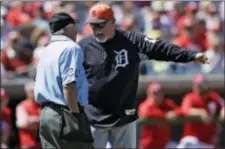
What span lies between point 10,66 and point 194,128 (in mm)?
3252

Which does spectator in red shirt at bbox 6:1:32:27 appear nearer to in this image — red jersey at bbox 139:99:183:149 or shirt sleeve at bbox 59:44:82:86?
red jersey at bbox 139:99:183:149

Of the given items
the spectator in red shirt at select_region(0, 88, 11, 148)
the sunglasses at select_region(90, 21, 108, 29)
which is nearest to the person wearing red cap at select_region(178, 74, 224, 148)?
Result: the spectator in red shirt at select_region(0, 88, 11, 148)

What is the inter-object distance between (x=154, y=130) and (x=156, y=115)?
0.25 metres

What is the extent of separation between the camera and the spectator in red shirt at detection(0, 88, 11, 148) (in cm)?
1159

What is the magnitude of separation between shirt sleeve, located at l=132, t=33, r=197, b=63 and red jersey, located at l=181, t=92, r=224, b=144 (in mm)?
3714

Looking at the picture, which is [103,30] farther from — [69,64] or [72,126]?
[72,126]

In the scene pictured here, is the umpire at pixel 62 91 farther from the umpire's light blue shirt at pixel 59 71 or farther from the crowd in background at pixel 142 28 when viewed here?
the crowd in background at pixel 142 28

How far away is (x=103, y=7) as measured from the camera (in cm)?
789

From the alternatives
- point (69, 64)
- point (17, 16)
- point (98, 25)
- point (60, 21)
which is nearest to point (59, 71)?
point (69, 64)

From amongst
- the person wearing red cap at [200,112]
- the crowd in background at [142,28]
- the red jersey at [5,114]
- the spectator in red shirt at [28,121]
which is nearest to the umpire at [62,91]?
the spectator in red shirt at [28,121]

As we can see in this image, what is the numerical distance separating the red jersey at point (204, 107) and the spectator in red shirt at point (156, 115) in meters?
0.21

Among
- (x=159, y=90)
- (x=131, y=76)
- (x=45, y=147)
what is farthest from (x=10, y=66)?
(x=45, y=147)

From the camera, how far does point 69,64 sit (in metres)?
6.79

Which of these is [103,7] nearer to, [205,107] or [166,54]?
[166,54]
